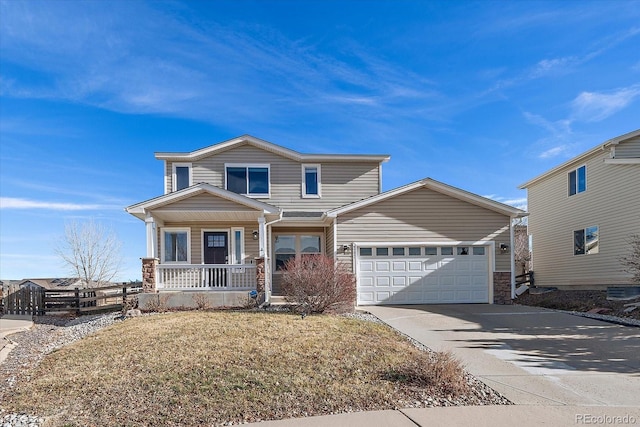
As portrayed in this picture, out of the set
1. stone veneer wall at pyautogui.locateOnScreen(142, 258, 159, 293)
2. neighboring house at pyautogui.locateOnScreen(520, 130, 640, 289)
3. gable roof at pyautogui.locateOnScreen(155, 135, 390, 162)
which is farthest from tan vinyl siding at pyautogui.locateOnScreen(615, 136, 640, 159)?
stone veneer wall at pyautogui.locateOnScreen(142, 258, 159, 293)

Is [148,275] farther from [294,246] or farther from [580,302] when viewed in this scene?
[580,302]

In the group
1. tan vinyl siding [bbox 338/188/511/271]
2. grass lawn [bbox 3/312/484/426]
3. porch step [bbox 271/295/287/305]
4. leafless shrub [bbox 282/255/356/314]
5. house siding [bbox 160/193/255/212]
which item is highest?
house siding [bbox 160/193/255/212]

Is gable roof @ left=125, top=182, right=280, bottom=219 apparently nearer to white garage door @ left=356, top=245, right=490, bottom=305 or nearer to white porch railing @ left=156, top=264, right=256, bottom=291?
white porch railing @ left=156, top=264, right=256, bottom=291

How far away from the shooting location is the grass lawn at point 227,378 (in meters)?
4.57

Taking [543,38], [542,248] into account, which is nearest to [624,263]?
Answer: [542,248]

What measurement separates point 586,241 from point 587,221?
91 cm

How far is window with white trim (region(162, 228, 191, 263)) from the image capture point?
15.1m

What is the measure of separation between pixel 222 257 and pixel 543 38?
43.9 ft

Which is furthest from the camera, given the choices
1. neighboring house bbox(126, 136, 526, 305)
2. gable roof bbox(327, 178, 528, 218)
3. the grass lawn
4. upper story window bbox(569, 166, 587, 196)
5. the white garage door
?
upper story window bbox(569, 166, 587, 196)

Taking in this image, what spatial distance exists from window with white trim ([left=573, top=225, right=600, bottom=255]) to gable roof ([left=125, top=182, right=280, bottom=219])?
14.0 m

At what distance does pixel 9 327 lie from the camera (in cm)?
1112

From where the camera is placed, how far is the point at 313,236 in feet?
54.1

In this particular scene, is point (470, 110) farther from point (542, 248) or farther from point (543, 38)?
point (542, 248)

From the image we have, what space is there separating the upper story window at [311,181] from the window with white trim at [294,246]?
1790 mm
